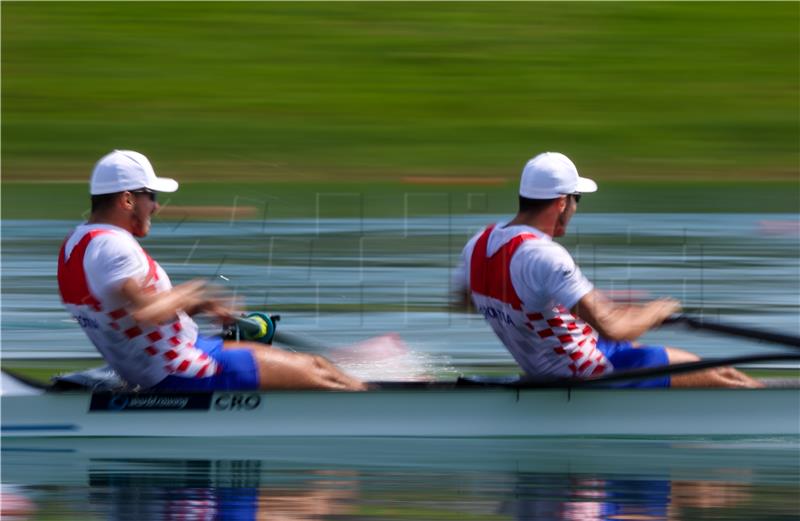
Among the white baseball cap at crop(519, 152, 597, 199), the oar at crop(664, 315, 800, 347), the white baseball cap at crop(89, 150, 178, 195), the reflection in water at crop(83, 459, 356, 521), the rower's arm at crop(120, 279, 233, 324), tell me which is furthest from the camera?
the oar at crop(664, 315, 800, 347)

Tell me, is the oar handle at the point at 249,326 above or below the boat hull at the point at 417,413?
above

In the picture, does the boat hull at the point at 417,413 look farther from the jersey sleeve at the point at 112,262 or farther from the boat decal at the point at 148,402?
the jersey sleeve at the point at 112,262

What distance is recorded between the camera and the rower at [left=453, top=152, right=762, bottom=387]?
6.50 meters

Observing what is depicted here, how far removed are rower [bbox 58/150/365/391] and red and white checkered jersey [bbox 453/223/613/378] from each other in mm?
926

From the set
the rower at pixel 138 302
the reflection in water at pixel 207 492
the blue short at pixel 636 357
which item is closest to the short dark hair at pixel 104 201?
the rower at pixel 138 302

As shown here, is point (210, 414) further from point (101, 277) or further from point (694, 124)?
point (694, 124)

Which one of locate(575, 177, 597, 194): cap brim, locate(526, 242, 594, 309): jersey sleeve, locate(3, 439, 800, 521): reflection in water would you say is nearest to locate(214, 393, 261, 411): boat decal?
locate(3, 439, 800, 521): reflection in water

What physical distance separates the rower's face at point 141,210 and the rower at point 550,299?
1390 millimetres

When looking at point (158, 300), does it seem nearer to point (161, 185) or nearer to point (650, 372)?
point (161, 185)

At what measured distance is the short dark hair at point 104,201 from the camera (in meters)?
6.39

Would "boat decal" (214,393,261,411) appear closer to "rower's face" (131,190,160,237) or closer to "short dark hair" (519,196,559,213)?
"rower's face" (131,190,160,237)

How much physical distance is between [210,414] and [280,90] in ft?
50.1

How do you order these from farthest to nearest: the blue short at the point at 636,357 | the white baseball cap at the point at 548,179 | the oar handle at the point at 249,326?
→ 1. the oar handle at the point at 249,326
2. the blue short at the point at 636,357
3. the white baseball cap at the point at 548,179

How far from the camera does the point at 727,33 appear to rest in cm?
2336
